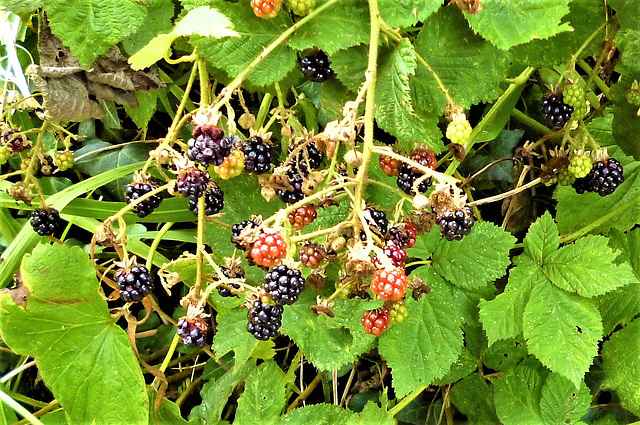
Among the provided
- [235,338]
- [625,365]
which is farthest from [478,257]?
[235,338]

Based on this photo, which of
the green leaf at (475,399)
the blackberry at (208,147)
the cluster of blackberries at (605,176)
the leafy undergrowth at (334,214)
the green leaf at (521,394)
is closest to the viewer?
the blackberry at (208,147)

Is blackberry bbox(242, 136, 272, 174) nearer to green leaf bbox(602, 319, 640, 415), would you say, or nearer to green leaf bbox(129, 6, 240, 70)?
green leaf bbox(129, 6, 240, 70)

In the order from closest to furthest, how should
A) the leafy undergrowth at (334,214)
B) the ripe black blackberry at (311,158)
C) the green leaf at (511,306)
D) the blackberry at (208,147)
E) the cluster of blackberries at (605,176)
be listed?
the blackberry at (208,147) → the leafy undergrowth at (334,214) → the ripe black blackberry at (311,158) → the cluster of blackberries at (605,176) → the green leaf at (511,306)

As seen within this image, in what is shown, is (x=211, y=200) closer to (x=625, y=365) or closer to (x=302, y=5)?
(x=302, y=5)

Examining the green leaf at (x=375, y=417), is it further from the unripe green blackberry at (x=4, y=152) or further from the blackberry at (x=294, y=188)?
the unripe green blackberry at (x=4, y=152)

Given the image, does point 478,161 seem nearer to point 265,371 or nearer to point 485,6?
point 485,6

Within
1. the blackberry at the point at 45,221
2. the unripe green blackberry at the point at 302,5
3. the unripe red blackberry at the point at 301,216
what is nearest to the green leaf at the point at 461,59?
the unripe green blackberry at the point at 302,5

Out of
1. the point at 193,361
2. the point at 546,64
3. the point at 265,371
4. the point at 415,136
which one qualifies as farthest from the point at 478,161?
the point at 193,361
